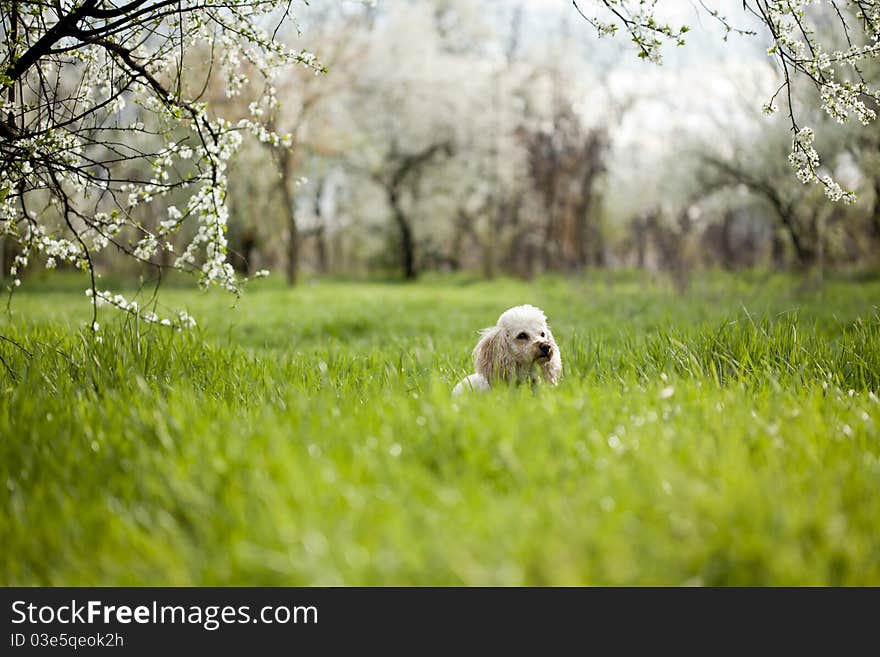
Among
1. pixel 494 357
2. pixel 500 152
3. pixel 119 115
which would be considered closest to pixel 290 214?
pixel 500 152

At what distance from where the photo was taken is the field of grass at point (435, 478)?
6.88 ft

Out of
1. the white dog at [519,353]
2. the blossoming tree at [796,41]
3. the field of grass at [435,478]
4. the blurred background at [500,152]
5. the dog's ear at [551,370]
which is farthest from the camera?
the blurred background at [500,152]

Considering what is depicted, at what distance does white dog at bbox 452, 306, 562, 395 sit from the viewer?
15.2ft

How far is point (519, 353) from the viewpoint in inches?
184

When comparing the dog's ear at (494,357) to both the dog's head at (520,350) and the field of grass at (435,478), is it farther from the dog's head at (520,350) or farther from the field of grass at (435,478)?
the field of grass at (435,478)

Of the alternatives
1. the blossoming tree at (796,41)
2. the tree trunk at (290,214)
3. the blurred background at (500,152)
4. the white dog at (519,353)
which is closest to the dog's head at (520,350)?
the white dog at (519,353)

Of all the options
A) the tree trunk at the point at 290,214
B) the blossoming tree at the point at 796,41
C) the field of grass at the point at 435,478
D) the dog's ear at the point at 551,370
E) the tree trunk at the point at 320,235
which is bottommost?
the field of grass at the point at 435,478

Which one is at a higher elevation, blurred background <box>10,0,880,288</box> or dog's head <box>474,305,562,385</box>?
blurred background <box>10,0,880,288</box>

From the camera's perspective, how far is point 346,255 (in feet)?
121

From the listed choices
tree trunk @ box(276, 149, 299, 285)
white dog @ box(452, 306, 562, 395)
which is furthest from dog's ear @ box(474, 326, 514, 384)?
tree trunk @ box(276, 149, 299, 285)

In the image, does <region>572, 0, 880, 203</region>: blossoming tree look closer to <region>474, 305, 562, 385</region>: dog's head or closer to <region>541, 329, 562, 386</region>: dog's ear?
<region>474, 305, 562, 385</region>: dog's head

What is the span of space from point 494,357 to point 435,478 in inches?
86.4

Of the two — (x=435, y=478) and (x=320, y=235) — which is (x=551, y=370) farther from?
(x=320, y=235)
